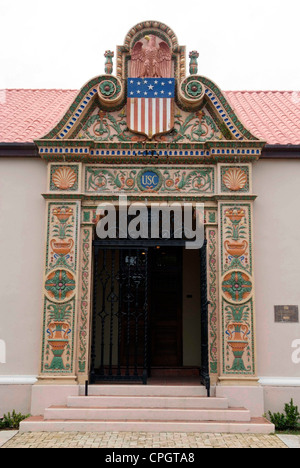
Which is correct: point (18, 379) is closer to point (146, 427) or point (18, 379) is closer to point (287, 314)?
point (146, 427)

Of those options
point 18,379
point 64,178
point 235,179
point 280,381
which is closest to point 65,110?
point 64,178

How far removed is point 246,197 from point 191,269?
9.86 feet

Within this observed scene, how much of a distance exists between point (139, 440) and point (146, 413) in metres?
0.79

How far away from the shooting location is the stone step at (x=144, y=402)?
24.9ft

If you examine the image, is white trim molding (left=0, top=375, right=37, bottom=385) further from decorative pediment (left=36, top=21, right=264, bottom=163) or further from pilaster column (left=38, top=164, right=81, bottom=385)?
decorative pediment (left=36, top=21, right=264, bottom=163)

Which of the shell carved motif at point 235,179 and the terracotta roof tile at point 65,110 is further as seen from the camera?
the terracotta roof tile at point 65,110

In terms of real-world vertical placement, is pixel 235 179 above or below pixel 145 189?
above

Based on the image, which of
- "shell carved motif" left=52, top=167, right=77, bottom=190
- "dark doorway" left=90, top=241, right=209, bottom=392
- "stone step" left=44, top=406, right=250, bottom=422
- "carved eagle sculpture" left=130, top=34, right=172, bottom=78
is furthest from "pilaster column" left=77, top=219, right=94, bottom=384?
"carved eagle sculpture" left=130, top=34, right=172, bottom=78

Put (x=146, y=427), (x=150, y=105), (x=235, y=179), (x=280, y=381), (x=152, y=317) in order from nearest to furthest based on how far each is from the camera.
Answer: (x=146, y=427), (x=280, y=381), (x=235, y=179), (x=150, y=105), (x=152, y=317)

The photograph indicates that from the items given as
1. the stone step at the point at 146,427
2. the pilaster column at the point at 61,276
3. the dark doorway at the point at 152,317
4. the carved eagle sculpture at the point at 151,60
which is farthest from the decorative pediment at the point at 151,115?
the stone step at the point at 146,427

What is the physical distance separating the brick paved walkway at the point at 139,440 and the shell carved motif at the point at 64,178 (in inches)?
167

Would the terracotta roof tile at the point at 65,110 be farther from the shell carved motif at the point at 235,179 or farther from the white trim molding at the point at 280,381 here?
the white trim molding at the point at 280,381

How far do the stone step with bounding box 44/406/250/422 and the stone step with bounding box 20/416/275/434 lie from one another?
6.1 inches

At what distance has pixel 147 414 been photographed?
734cm
